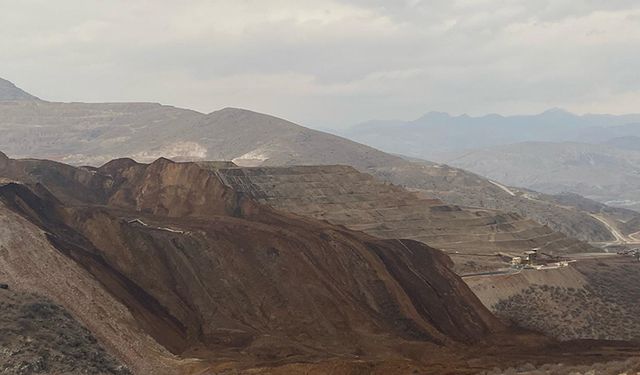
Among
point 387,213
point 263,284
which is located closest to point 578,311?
point 263,284

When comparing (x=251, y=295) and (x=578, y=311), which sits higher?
(x=251, y=295)

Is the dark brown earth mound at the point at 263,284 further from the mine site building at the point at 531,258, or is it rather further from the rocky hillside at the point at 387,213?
the rocky hillside at the point at 387,213

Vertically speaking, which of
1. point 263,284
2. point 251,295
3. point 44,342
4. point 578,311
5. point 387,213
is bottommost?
point 578,311

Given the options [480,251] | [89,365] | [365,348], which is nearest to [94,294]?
[89,365]

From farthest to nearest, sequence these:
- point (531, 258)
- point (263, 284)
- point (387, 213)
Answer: point (387, 213)
point (531, 258)
point (263, 284)

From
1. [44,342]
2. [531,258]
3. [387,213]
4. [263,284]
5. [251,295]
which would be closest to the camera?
[44,342]

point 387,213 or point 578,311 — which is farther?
point 387,213

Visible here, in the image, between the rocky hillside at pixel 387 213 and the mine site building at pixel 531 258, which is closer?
the mine site building at pixel 531 258

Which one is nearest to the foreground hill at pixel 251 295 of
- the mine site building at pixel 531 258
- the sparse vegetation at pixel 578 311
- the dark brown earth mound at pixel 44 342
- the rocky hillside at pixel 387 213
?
the dark brown earth mound at pixel 44 342

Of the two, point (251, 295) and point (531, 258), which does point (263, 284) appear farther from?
point (531, 258)
